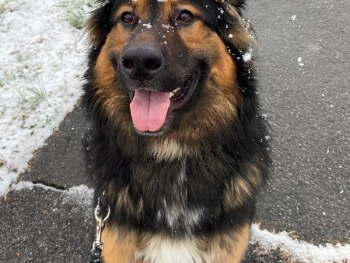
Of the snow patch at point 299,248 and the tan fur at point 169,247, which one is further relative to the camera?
the snow patch at point 299,248

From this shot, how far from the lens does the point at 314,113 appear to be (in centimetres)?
356

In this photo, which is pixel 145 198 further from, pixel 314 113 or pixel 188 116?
pixel 314 113

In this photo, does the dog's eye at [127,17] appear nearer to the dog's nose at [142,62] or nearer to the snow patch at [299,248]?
the dog's nose at [142,62]

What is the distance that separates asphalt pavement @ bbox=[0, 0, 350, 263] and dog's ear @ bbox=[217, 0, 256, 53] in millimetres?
378

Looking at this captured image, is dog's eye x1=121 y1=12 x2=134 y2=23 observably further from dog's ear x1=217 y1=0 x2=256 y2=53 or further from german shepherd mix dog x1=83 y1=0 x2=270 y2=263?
dog's ear x1=217 y1=0 x2=256 y2=53

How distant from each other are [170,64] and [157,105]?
0.87ft

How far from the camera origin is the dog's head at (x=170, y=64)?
5.24 feet

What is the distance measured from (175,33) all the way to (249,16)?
12.9ft

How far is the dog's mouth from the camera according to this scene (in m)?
1.69

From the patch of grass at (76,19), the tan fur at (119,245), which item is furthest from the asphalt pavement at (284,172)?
the patch of grass at (76,19)

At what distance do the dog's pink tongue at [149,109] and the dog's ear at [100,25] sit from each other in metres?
0.64

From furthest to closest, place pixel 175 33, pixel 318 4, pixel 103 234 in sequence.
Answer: pixel 318 4 → pixel 103 234 → pixel 175 33

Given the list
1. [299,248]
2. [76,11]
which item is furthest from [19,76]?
[299,248]

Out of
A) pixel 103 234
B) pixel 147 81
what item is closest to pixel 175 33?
pixel 147 81
